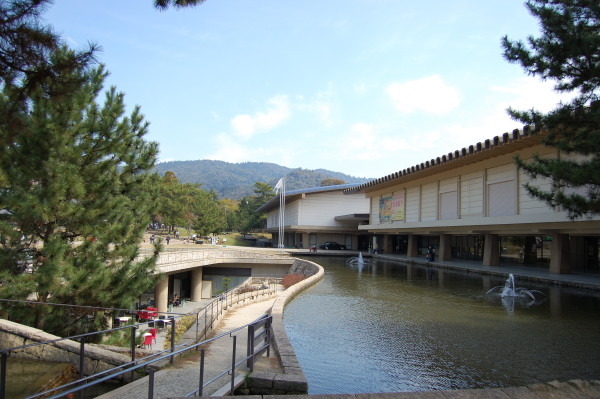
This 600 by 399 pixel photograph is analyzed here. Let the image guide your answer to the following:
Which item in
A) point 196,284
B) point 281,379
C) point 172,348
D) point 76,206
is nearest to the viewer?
point 281,379

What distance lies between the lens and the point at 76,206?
36.0 feet

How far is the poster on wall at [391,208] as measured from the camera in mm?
35688

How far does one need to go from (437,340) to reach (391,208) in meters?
29.6

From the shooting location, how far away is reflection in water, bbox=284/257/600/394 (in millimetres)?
6480

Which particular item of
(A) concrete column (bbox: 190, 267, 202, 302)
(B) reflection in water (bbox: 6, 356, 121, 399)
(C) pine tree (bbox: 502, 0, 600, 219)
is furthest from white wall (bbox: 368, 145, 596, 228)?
(B) reflection in water (bbox: 6, 356, 121, 399)

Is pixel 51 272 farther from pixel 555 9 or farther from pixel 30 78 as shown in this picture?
pixel 555 9

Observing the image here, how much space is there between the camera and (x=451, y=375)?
654 cm

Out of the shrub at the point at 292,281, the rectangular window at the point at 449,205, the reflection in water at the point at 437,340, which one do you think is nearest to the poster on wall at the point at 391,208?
the rectangular window at the point at 449,205

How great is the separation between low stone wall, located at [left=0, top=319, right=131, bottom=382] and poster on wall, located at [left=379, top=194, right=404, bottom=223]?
29.6 m

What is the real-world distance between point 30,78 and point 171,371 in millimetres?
4532

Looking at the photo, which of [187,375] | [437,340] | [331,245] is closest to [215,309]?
[187,375]

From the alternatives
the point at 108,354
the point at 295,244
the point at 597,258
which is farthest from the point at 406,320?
the point at 295,244

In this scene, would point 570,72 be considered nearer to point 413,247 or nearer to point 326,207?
point 413,247

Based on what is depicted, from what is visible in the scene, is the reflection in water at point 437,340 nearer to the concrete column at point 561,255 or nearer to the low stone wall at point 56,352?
the low stone wall at point 56,352
